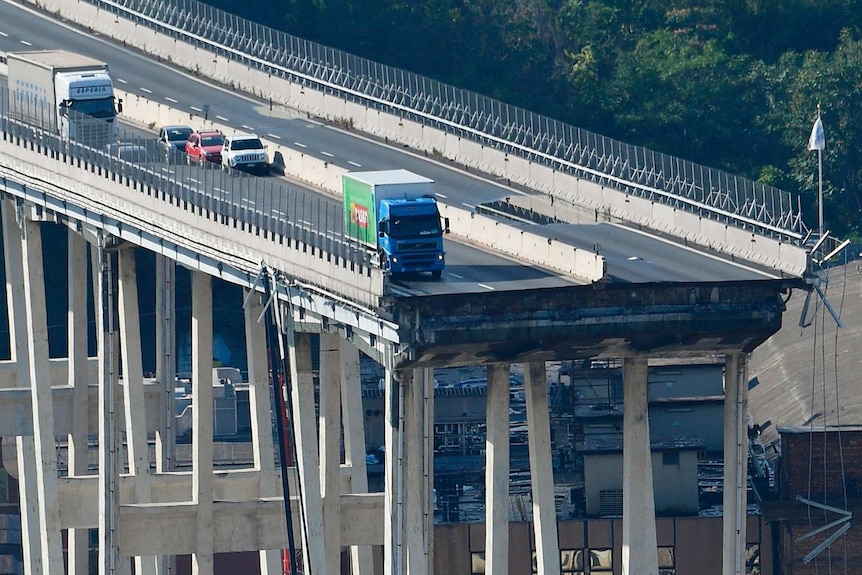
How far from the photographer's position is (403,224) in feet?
266

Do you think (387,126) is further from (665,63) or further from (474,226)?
(665,63)

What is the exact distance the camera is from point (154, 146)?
97812mm

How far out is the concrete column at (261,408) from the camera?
9394cm

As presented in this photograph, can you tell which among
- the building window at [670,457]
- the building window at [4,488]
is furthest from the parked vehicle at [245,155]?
the building window at [4,488]

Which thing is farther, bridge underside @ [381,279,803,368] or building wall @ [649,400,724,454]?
building wall @ [649,400,724,454]

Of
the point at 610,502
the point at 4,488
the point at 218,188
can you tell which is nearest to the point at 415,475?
the point at 218,188

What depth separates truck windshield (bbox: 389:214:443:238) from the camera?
3196 inches

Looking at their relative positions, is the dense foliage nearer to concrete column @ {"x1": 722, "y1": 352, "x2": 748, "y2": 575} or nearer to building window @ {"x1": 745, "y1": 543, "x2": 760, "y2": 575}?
building window @ {"x1": 745, "y1": 543, "x2": 760, "y2": 575}

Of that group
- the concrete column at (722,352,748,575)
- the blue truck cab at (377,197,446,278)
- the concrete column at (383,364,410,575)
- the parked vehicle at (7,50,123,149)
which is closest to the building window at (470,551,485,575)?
the parked vehicle at (7,50,123,149)

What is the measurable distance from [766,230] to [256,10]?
8844 centimetres

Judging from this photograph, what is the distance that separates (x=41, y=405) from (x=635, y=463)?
27583 millimetres

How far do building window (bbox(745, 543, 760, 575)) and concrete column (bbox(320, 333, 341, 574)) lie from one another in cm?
2036

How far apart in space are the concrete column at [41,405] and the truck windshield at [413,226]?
23.8 metres

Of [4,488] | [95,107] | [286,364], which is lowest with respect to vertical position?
[4,488]
